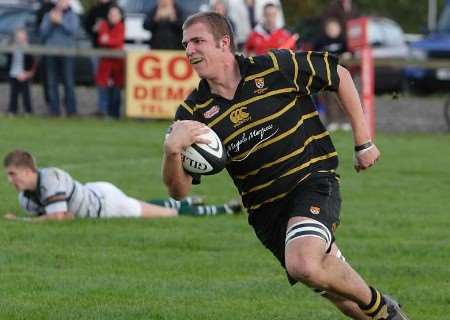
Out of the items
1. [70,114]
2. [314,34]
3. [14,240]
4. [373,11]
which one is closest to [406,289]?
[14,240]

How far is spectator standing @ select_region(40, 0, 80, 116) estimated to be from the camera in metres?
22.8

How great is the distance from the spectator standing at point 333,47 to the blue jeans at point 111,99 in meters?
3.37

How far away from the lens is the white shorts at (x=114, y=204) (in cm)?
1213

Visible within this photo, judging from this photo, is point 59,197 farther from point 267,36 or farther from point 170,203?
point 267,36

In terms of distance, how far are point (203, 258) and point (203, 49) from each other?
11.7 feet

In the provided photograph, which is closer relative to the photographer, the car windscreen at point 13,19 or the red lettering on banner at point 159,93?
the red lettering on banner at point 159,93

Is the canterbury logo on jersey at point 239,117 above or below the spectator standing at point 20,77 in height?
above

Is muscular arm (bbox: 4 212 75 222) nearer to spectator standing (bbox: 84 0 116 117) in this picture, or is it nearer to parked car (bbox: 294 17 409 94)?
parked car (bbox: 294 17 409 94)

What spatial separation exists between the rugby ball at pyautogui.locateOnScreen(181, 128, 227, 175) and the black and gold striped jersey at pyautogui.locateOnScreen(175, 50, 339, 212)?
0.21 metres

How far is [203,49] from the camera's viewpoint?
6.90 metres

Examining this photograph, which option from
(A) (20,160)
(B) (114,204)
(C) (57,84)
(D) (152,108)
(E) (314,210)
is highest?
(E) (314,210)

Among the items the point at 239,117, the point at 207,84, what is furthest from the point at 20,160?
the point at 239,117

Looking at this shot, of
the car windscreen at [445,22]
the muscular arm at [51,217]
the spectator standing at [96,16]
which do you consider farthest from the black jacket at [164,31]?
the car windscreen at [445,22]

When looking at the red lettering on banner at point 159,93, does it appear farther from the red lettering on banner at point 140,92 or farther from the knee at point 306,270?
the knee at point 306,270
